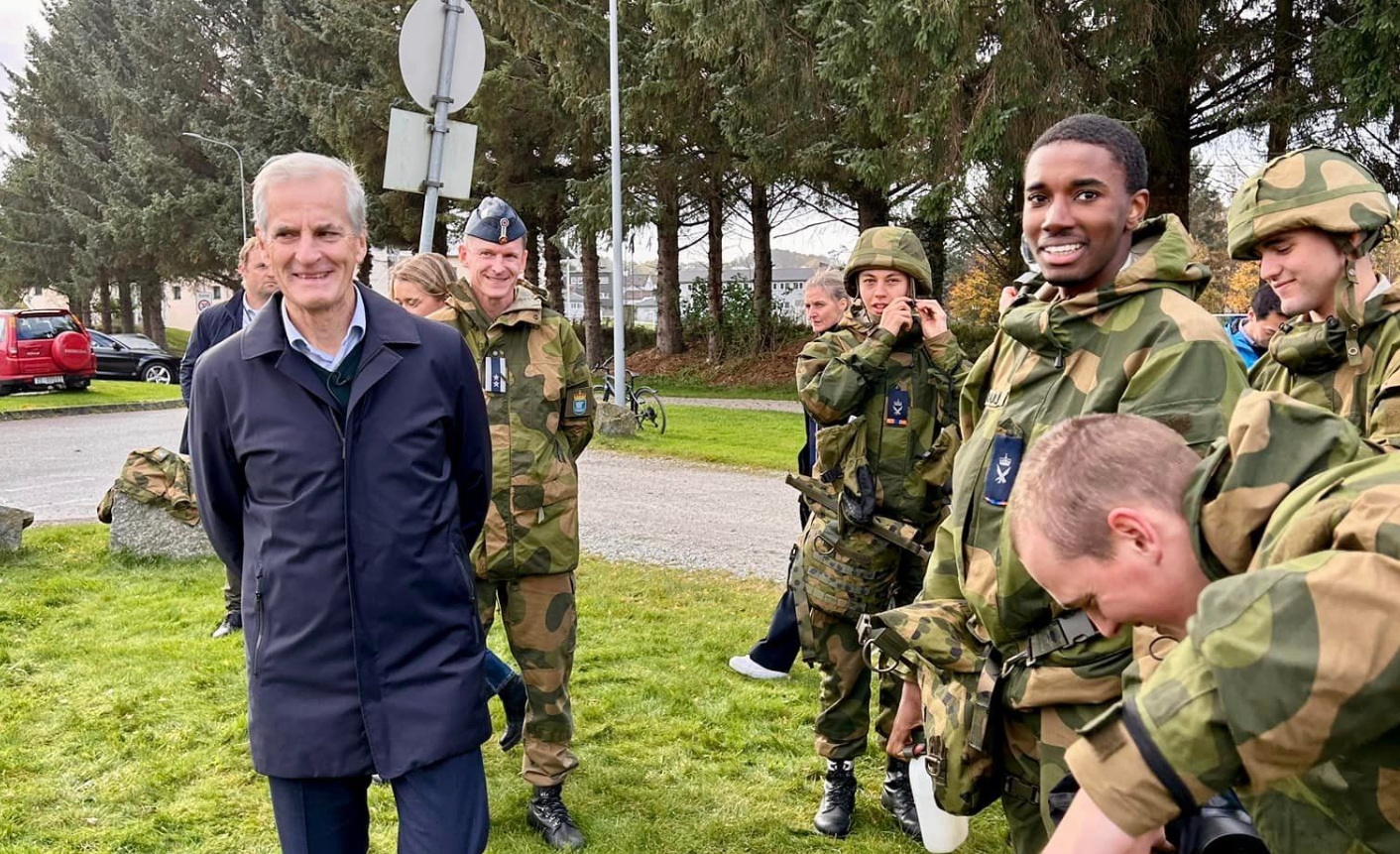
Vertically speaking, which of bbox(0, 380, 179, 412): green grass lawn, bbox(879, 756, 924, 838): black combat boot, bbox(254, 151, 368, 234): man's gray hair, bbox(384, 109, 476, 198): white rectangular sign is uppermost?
bbox(384, 109, 476, 198): white rectangular sign

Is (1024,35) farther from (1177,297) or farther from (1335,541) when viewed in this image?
(1335,541)

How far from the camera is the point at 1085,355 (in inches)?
89.9

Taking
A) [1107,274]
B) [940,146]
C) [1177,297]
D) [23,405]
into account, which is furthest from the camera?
[23,405]

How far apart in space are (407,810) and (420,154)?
10.8 ft

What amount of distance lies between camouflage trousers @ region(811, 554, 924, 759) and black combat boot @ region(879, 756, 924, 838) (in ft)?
0.67

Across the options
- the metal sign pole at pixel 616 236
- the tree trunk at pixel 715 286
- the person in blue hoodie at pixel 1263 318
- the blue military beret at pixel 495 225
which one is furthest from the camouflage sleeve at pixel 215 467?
the tree trunk at pixel 715 286

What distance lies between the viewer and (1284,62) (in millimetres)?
13328

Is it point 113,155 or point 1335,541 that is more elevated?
point 113,155

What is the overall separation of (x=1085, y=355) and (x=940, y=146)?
480 inches

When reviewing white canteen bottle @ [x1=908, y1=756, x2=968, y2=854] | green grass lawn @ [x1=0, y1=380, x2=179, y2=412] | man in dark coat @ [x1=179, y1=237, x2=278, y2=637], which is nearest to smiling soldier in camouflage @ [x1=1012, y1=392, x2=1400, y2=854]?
white canteen bottle @ [x1=908, y1=756, x2=968, y2=854]

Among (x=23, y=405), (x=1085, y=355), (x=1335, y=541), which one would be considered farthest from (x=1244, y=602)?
(x=23, y=405)

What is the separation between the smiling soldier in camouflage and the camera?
3.49ft

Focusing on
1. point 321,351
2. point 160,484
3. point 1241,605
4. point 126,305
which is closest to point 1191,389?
point 1241,605

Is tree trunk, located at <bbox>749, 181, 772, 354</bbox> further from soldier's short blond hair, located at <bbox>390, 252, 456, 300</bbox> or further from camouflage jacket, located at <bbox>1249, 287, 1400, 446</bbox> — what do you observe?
camouflage jacket, located at <bbox>1249, 287, 1400, 446</bbox>
